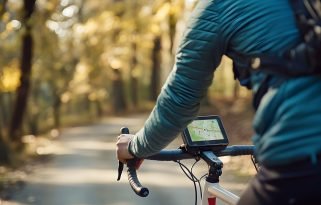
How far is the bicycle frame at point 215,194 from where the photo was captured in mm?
2580

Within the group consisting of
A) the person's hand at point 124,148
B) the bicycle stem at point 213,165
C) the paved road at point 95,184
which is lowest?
the paved road at point 95,184

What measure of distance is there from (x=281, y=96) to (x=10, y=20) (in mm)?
12959

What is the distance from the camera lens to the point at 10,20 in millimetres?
14094

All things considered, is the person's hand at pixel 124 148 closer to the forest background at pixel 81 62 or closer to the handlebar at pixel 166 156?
the handlebar at pixel 166 156

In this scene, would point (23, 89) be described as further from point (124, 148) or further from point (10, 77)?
point (124, 148)

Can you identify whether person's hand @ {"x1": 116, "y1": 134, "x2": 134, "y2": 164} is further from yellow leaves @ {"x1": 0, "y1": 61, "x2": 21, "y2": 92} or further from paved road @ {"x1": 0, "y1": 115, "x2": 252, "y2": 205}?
yellow leaves @ {"x1": 0, "y1": 61, "x2": 21, "y2": 92}

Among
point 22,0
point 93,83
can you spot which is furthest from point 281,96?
point 93,83

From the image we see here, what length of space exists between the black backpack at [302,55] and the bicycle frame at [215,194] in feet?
2.59

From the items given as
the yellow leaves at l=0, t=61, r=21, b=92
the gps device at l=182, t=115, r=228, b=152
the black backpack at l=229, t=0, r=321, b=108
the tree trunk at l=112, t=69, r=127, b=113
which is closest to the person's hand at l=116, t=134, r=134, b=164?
the gps device at l=182, t=115, r=228, b=152

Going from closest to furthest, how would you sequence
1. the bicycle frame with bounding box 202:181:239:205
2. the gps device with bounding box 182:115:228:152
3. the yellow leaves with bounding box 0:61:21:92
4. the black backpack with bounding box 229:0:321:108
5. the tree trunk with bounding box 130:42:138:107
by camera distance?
the black backpack with bounding box 229:0:321:108 → the bicycle frame with bounding box 202:181:239:205 → the gps device with bounding box 182:115:228:152 → the yellow leaves with bounding box 0:61:21:92 → the tree trunk with bounding box 130:42:138:107

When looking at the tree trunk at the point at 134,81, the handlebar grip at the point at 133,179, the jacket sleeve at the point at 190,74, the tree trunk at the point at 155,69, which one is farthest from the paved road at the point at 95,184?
the tree trunk at the point at 134,81

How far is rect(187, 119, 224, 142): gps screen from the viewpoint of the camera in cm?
279

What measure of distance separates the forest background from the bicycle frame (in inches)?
63.2

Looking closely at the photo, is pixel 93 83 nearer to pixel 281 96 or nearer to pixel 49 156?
pixel 49 156
